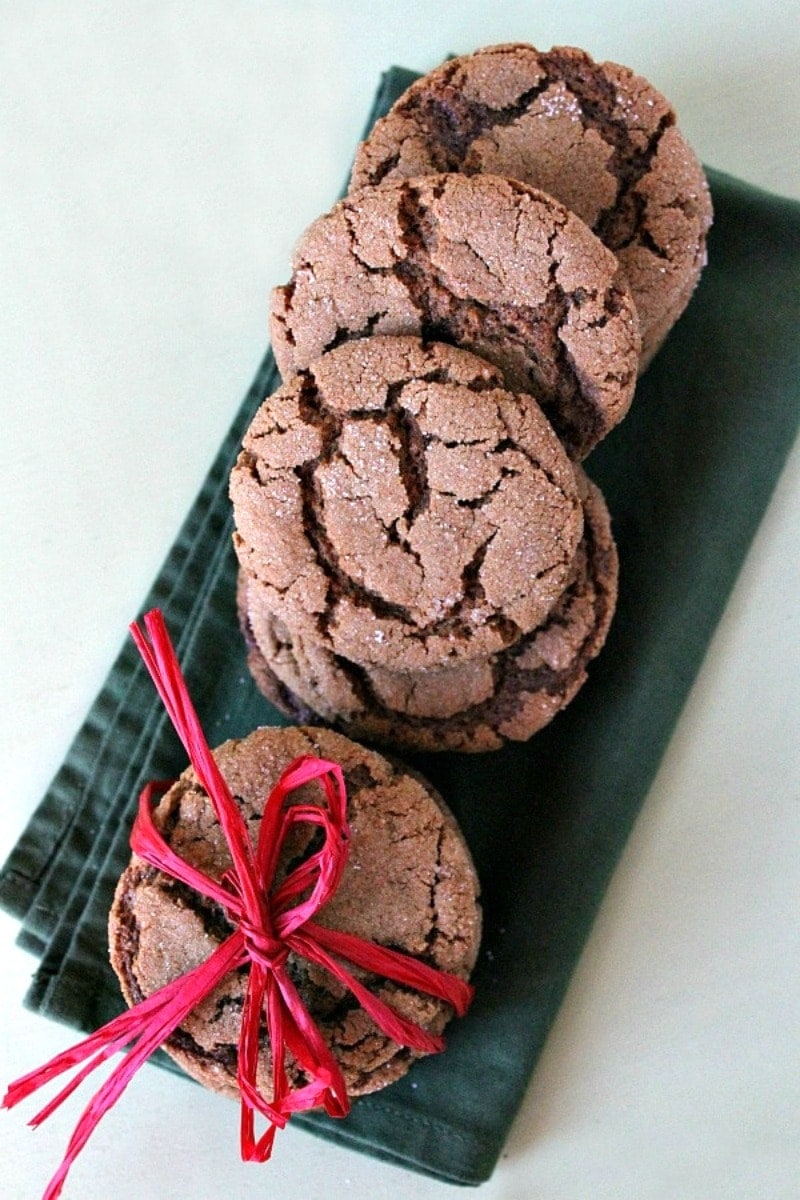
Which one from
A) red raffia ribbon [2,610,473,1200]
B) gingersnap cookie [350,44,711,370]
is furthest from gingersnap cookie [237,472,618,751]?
gingersnap cookie [350,44,711,370]

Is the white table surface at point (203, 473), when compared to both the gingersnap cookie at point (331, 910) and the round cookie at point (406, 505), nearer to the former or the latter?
the gingersnap cookie at point (331, 910)

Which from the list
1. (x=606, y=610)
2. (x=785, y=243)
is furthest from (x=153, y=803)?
(x=785, y=243)

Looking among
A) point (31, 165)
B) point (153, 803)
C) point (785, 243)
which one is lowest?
point (153, 803)

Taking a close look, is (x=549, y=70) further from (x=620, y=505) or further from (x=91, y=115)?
(x=91, y=115)

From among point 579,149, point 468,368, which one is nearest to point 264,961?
point 468,368

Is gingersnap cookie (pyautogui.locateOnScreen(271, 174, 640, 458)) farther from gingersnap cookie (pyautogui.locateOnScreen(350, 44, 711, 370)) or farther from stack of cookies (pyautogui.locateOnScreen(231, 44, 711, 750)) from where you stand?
gingersnap cookie (pyautogui.locateOnScreen(350, 44, 711, 370))

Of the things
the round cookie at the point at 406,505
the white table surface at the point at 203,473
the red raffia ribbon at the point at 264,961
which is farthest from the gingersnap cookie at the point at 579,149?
the red raffia ribbon at the point at 264,961

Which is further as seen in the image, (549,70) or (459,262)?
(549,70)
